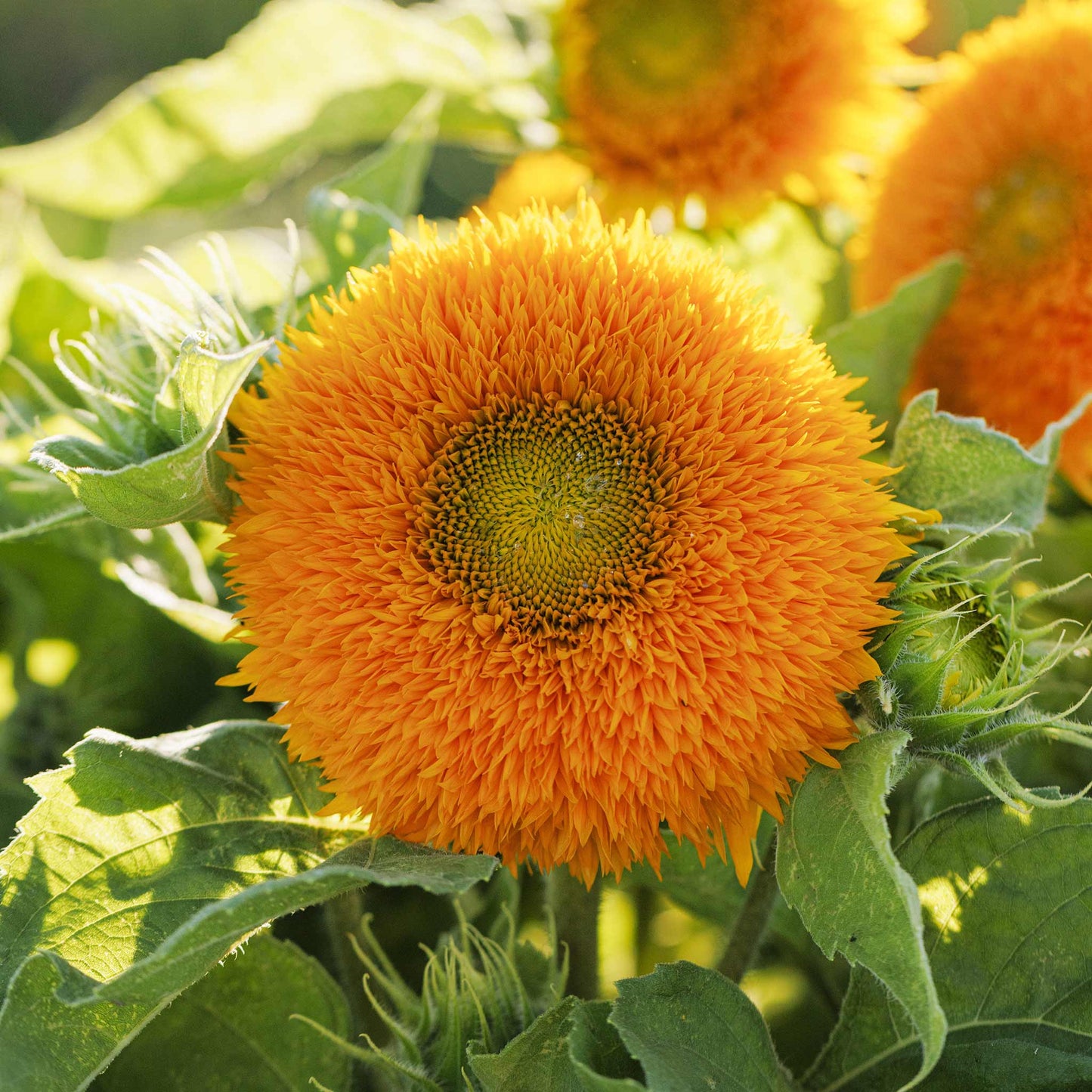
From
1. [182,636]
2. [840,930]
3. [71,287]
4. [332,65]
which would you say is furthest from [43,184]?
[840,930]

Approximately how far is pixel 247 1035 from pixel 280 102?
2.09ft

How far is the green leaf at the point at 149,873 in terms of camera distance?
389mm

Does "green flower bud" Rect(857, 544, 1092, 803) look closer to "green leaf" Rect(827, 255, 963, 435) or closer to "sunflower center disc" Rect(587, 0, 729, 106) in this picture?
"green leaf" Rect(827, 255, 963, 435)

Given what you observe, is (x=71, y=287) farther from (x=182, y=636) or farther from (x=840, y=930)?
(x=840, y=930)

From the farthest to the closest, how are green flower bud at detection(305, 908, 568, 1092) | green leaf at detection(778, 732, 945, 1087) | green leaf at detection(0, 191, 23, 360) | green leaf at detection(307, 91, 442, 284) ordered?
green leaf at detection(0, 191, 23, 360) < green leaf at detection(307, 91, 442, 284) < green flower bud at detection(305, 908, 568, 1092) < green leaf at detection(778, 732, 945, 1087)

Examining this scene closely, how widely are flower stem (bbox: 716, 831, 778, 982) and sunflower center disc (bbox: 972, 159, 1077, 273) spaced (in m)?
0.42

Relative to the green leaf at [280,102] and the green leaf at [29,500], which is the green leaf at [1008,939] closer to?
the green leaf at [29,500]

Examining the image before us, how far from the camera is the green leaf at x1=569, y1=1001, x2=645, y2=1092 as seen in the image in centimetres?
42

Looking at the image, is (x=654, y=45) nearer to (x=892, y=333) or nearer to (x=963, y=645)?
(x=892, y=333)

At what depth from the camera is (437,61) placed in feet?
2.75

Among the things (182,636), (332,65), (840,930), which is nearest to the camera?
(840,930)

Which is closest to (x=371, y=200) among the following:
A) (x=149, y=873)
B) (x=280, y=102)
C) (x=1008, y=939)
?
(x=280, y=102)

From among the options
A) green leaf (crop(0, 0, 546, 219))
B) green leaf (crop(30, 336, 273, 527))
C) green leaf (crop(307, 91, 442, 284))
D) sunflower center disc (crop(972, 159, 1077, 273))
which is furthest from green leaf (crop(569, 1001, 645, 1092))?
green leaf (crop(0, 0, 546, 219))

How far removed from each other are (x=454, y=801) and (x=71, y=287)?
1.67 feet
